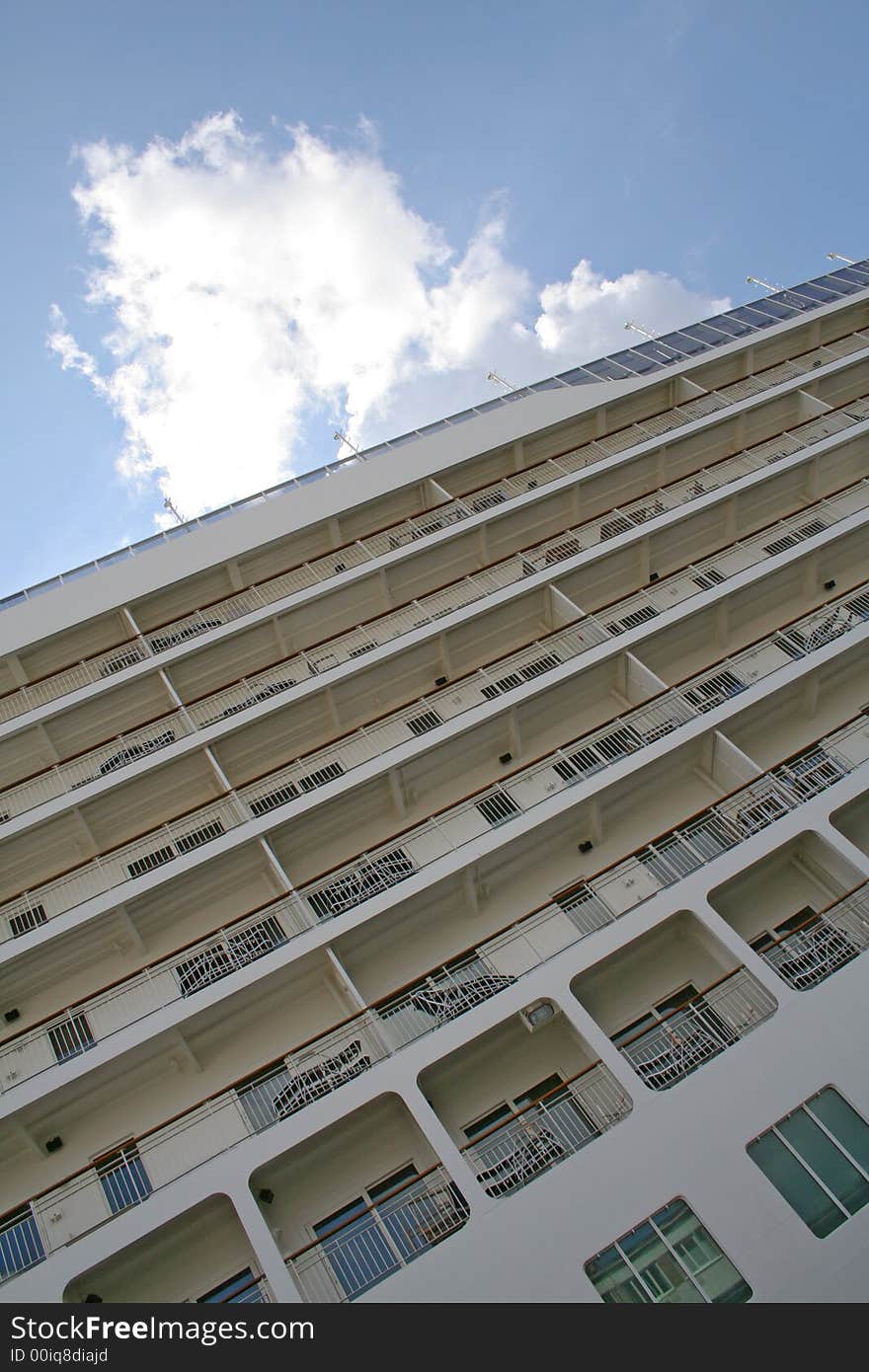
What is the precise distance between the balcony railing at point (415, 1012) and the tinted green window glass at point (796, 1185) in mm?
1690

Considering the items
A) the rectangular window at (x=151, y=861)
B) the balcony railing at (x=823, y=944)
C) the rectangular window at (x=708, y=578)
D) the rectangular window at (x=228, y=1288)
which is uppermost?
the rectangular window at (x=151, y=861)

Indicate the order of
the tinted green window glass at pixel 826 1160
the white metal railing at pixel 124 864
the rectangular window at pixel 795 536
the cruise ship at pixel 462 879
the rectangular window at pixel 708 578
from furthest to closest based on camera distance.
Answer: the rectangular window at pixel 795 536
the rectangular window at pixel 708 578
the white metal railing at pixel 124 864
the cruise ship at pixel 462 879
the tinted green window glass at pixel 826 1160

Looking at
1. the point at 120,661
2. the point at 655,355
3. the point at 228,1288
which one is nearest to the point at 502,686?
the point at 120,661

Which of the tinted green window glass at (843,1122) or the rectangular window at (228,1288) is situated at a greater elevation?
the rectangular window at (228,1288)

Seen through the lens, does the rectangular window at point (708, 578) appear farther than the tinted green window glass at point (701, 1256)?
Yes

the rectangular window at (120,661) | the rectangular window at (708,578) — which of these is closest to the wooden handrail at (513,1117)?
the rectangular window at (708,578)

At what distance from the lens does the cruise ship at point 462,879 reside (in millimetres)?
10242

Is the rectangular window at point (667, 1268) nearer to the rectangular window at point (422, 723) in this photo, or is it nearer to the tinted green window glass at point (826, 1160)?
the tinted green window glass at point (826, 1160)

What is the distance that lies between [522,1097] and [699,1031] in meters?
2.93

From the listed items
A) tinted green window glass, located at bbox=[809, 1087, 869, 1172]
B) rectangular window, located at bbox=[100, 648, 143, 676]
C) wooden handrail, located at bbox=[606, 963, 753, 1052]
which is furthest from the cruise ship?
rectangular window, located at bbox=[100, 648, 143, 676]
